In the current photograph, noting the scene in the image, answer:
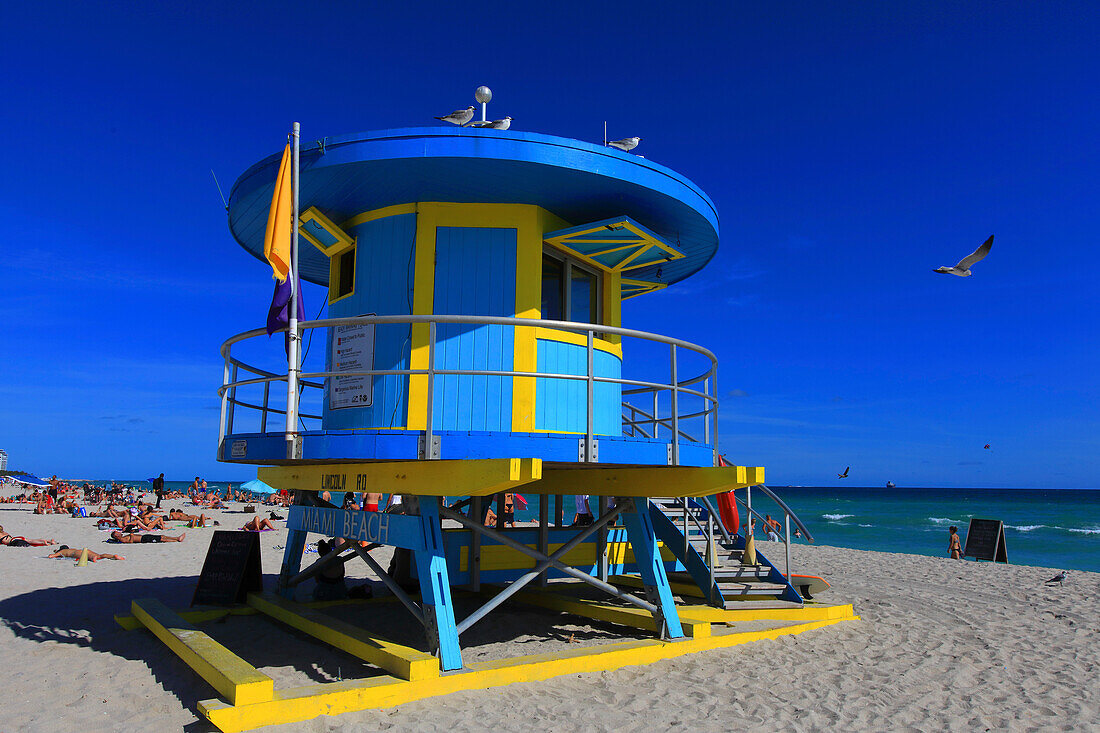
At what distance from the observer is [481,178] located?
7812 millimetres

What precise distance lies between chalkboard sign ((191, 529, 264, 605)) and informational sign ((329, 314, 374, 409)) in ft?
12.1

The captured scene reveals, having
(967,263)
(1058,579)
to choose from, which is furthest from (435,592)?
(1058,579)

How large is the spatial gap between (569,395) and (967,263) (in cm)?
838

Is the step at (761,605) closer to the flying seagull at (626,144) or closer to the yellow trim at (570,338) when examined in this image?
the yellow trim at (570,338)

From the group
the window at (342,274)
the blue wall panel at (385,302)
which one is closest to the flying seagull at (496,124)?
the blue wall panel at (385,302)

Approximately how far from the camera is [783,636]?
9.34 metres

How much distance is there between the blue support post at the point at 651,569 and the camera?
331 inches

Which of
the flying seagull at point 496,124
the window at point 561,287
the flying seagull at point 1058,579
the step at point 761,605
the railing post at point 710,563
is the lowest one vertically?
the flying seagull at point 1058,579

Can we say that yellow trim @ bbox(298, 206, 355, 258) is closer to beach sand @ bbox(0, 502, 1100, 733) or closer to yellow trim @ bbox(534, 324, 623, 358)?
yellow trim @ bbox(534, 324, 623, 358)

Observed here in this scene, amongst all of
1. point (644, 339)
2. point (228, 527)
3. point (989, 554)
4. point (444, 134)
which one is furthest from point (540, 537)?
point (228, 527)

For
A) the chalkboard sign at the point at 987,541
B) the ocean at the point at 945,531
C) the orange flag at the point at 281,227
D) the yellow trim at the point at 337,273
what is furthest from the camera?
the ocean at the point at 945,531

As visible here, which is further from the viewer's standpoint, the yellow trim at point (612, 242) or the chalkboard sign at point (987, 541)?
the chalkboard sign at point (987, 541)

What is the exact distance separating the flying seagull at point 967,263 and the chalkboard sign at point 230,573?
1194 cm

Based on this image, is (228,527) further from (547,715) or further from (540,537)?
(547,715)
